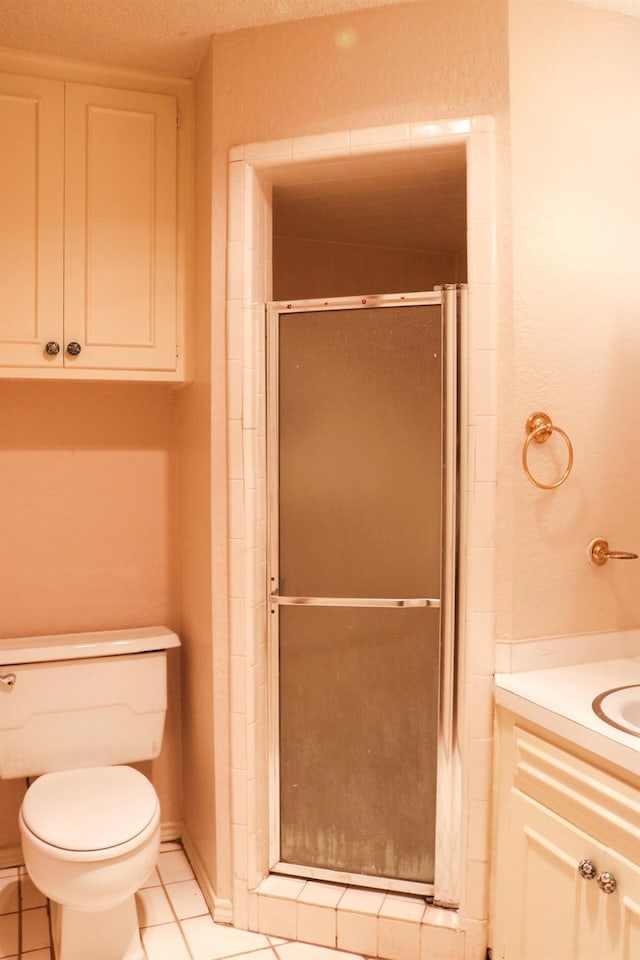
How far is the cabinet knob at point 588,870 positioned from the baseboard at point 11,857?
1.77m

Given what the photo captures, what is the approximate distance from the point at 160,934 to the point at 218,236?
1.95 metres

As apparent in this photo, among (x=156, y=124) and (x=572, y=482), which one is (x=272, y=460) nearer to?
(x=572, y=482)

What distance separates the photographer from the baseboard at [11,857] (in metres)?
2.39

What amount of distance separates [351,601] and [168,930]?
1.07m

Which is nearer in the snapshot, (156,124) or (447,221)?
(156,124)

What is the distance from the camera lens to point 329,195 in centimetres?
223

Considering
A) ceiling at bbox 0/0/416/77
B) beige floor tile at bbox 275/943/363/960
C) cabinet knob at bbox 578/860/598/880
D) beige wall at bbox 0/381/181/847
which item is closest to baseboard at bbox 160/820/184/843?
beige wall at bbox 0/381/181/847

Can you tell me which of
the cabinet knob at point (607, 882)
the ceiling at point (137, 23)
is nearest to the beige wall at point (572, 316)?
the ceiling at point (137, 23)

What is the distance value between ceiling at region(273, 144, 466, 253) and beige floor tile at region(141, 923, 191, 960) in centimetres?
212

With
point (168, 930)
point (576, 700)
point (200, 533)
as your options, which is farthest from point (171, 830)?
point (576, 700)

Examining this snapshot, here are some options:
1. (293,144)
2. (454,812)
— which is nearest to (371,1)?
(293,144)

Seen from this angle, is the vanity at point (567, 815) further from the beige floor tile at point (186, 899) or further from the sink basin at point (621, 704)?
the beige floor tile at point (186, 899)

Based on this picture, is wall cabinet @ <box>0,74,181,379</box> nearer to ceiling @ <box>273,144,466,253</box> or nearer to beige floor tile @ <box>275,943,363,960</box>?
ceiling @ <box>273,144,466,253</box>

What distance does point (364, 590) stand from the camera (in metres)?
2.06
